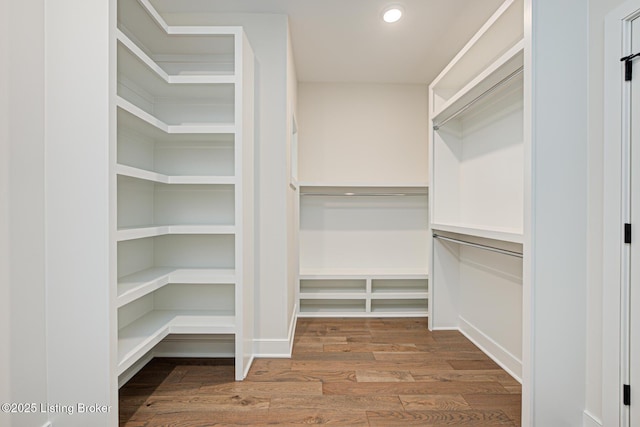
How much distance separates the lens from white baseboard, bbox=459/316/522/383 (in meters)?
2.21

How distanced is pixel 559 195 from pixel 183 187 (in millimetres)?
2200

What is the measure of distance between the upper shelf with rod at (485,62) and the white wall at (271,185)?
3.98ft

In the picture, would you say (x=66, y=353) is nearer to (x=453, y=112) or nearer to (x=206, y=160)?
(x=206, y=160)

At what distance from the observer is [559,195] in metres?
1.60

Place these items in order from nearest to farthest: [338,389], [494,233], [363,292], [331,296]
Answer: [494,233] → [338,389] → [331,296] → [363,292]

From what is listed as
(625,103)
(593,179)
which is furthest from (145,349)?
(625,103)

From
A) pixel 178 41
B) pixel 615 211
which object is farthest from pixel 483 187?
pixel 178 41

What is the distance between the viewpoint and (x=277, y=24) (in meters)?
2.51

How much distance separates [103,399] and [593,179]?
7.47 ft

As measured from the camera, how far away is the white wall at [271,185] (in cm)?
252

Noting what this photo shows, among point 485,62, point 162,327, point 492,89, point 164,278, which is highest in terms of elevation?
point 485,62

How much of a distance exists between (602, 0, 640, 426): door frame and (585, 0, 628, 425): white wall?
3 centimetres

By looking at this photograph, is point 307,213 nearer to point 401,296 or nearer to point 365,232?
point 365,232

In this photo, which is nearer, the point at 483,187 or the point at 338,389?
the point at 338,389
